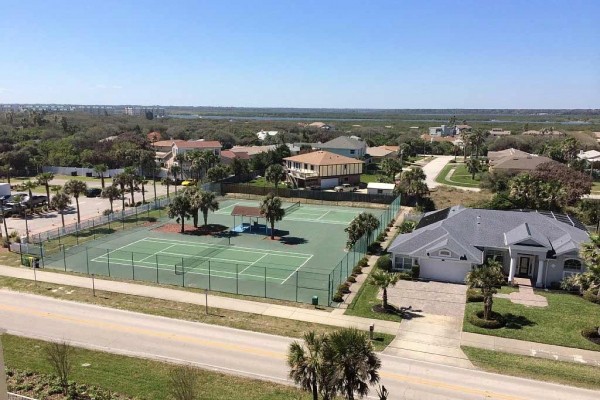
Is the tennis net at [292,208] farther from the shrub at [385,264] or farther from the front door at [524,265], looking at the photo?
the front door at [524,265]

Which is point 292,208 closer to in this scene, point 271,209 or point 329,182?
point 329,182

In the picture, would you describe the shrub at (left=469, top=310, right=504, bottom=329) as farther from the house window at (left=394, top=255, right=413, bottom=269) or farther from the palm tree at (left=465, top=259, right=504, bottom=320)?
the house window at (left=394, top=255, right=413, bottom=269)

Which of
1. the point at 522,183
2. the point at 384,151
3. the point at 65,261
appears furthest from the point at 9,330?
the point at 384,151

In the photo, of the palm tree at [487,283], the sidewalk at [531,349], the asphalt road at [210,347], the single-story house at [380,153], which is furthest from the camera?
the single-story house at [380,153]

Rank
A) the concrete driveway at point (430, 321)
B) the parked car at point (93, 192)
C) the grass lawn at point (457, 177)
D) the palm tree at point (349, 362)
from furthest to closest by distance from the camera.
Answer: the grass lawn at point (457, 177), the parked car at point (93, 192), the concrete driveway at point (430, 321), the palm tree at point (349, 362)

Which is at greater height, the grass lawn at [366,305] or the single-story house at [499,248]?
the single-story house at [499,248]

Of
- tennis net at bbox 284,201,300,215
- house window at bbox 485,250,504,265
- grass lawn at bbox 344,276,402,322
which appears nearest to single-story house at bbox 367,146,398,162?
tennis net at bbox 284,201,300,215

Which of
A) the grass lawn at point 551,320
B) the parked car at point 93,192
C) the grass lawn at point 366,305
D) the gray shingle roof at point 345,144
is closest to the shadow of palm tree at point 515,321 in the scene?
the grass lawn at point 551,320
